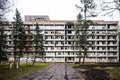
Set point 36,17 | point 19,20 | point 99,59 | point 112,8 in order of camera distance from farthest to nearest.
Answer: point 36,17
point 99,59
point 19,20
point 112,8

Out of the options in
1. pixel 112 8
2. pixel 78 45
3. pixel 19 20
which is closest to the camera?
pixel 112 8

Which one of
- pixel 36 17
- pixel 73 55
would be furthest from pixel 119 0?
pixel 36 17

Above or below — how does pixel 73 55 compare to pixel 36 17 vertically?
below

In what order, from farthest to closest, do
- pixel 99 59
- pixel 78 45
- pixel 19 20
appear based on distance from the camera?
pixel 99 59
pixel 78 45
pixel 19 20

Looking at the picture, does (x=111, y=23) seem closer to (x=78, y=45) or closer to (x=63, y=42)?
(x=63, y=42)

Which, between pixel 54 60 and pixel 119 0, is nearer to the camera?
pixel 119 0

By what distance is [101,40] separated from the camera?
105 meters

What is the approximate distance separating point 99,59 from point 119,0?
85.8 m

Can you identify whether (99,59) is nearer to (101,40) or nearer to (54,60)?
(101,40)

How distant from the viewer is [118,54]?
345ft

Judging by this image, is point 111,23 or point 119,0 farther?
point 111,23

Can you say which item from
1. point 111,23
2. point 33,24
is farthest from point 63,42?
point 111,23


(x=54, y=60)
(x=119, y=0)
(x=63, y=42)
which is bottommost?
(x=54, y=60)

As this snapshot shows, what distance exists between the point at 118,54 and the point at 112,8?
288 feet
